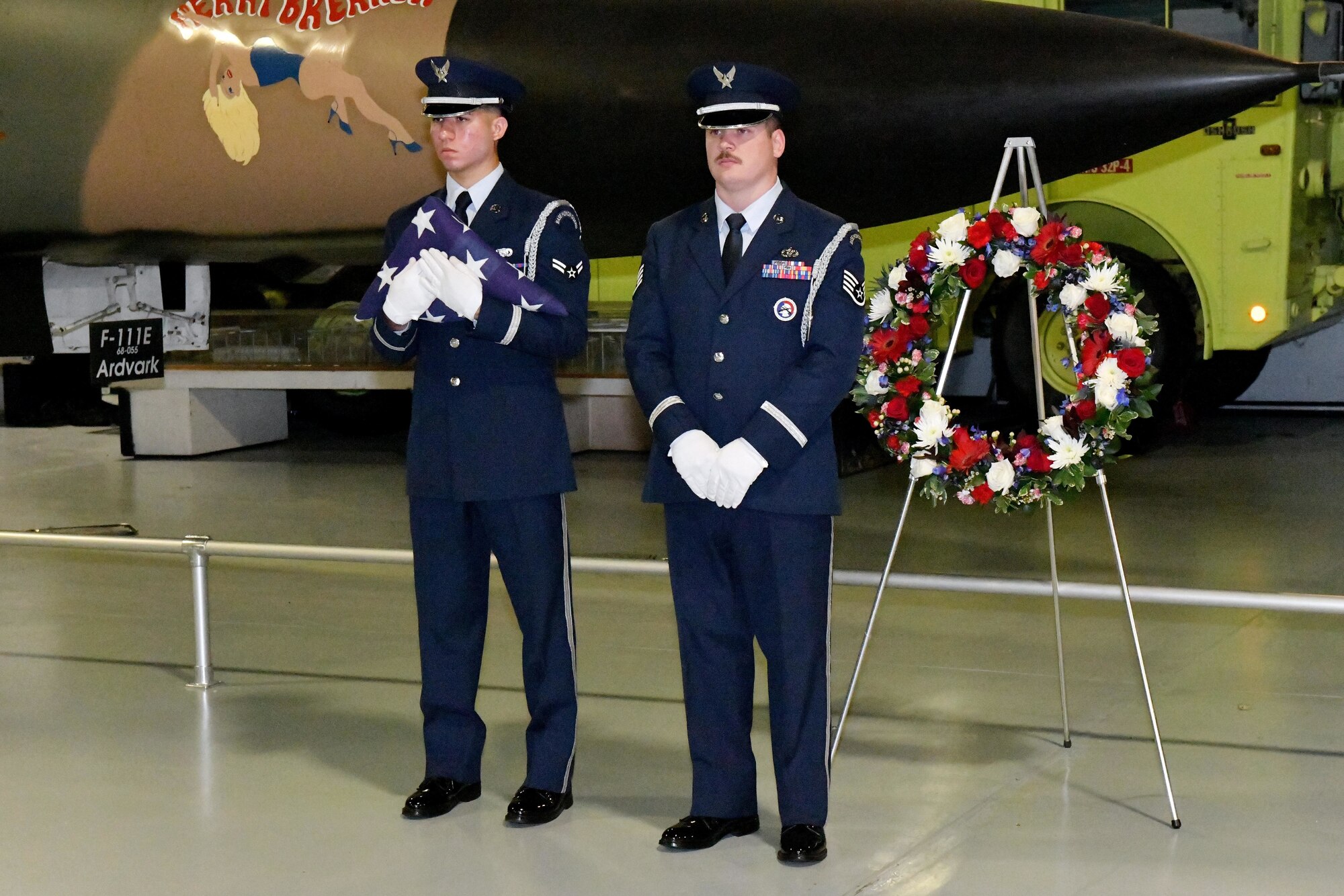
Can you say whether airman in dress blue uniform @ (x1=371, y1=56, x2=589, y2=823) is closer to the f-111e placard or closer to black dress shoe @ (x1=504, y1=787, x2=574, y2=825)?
black dress shoe @ (x1=504, y1=787, x2=574, y2=825)

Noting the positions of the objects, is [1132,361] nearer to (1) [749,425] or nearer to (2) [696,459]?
(1) [749,425]

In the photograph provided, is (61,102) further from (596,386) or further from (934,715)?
(596,386)


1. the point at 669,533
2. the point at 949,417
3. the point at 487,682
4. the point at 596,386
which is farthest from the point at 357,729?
the point at 596,386

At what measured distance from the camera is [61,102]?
4113 mm

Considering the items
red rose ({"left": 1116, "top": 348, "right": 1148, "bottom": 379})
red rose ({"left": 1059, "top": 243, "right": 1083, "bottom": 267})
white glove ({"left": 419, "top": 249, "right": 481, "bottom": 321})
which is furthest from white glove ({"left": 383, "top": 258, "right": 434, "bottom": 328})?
red rose ({"left": 1116, "top": 348, "right": 1148, "bottom": 379})

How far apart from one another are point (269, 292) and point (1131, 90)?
12.7ft

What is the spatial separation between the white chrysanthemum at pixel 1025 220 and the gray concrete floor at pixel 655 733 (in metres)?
1.25

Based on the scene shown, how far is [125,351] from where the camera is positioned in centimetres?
462

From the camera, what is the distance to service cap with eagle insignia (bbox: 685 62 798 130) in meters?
2.92

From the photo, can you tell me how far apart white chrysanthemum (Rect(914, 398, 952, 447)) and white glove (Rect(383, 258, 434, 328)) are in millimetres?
1123

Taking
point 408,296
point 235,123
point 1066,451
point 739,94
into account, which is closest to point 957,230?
point 1066,451

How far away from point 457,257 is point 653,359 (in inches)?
17.1

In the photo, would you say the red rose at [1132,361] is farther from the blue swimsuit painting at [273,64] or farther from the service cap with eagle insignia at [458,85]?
the blue swimsuit painting at [273,64]

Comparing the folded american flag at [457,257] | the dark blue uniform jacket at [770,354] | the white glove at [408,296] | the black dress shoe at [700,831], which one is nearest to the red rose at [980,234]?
the dark blue uniform jacket at [770,354]
